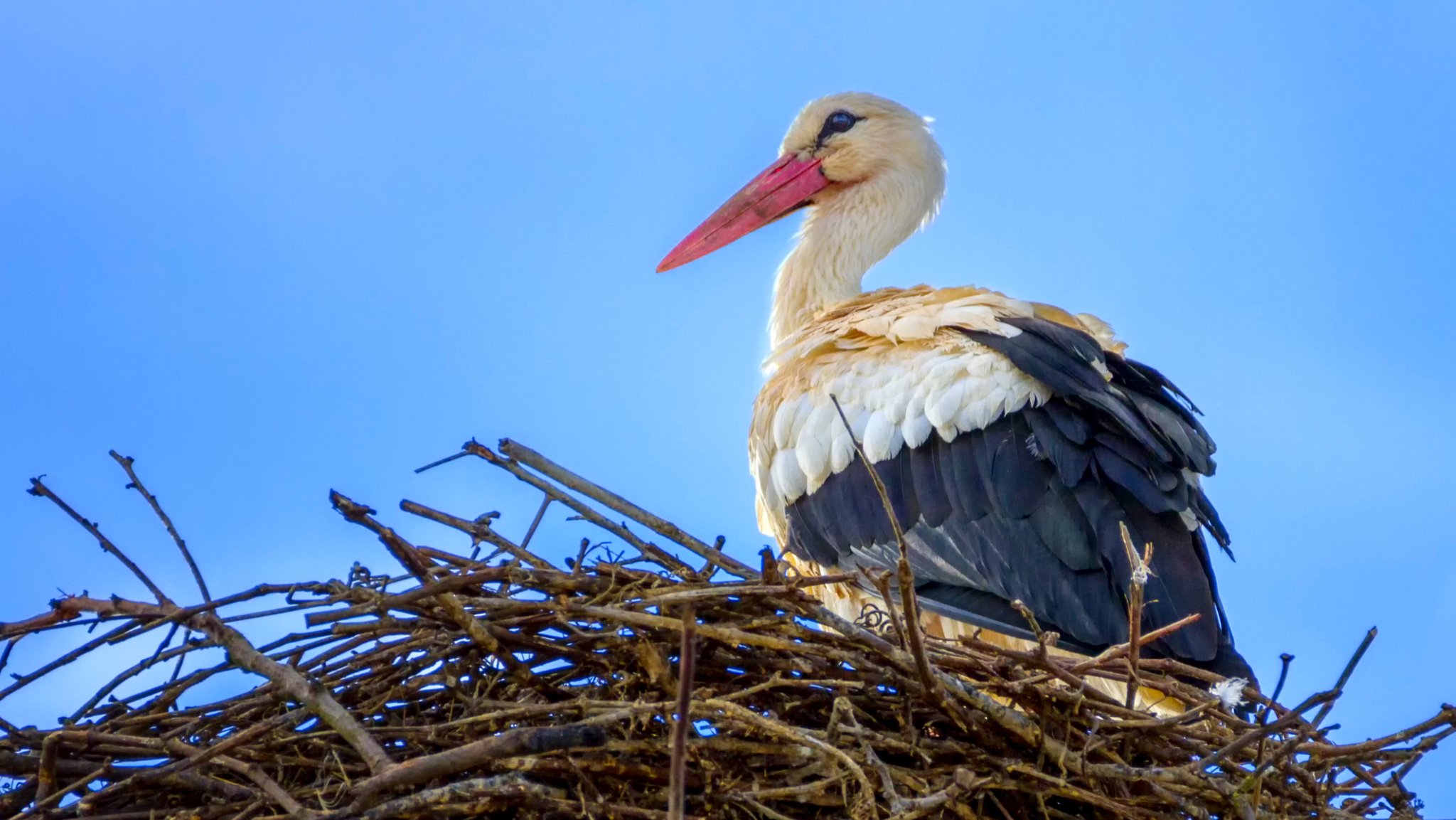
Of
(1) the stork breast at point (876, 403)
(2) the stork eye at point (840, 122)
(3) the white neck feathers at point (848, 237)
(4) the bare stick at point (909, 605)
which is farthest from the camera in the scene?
(2) the stork eye at point (840, 122)

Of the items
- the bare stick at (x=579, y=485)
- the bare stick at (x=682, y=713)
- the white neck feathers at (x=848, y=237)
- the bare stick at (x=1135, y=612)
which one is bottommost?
the bare stick at (x=682, y=713)

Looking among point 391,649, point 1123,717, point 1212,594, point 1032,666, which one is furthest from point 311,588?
point 1212,594

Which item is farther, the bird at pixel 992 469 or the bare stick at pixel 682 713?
the bird at pixel 992 469

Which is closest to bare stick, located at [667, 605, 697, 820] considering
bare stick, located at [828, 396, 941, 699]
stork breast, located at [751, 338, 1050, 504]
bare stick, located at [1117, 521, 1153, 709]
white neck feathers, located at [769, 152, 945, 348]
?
bare stick, located at [828, 396, 941, 699]

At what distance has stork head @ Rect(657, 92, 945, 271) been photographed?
5.52 m

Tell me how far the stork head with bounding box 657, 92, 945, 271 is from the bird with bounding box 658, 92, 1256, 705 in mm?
839

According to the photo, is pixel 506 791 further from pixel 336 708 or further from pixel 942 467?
pixel 942 467

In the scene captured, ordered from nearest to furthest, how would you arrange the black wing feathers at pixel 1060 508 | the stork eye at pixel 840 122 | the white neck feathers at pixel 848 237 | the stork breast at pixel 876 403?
the black wing feathers at pixel 1060 508
the stork breast at pixel 876 403
the white neck feathers at pixel 848 237
the stork eye at pixel 840 122

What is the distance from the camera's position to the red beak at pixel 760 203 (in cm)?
564

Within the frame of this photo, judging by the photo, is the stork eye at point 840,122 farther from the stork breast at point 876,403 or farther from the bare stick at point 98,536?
the bare stick at point 98,536

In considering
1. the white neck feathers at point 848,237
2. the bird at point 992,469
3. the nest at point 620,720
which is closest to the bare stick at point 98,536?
the nest at point 620,720

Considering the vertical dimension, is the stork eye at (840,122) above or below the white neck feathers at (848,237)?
above

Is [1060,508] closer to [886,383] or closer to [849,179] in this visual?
[886,383]

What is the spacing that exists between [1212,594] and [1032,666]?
50.1 inches
